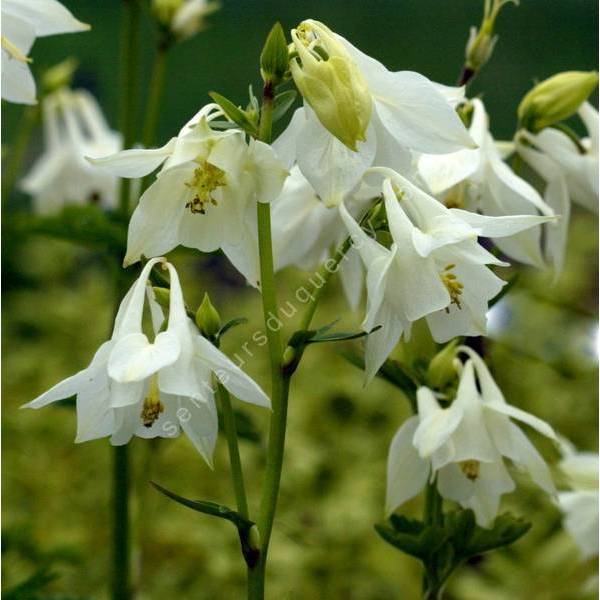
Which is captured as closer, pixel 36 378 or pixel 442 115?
pixel 442 115

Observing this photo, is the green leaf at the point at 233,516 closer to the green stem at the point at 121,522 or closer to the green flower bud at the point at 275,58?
the green flower bud at the point at 275,58

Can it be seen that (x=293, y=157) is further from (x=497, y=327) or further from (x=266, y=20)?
(x=266, y=20)

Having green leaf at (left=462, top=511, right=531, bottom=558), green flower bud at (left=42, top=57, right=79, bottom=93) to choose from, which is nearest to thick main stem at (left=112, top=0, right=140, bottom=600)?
green flower bud at (left=42, top=57, right=79, bottom=93)

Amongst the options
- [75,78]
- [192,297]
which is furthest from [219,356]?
[75,78]

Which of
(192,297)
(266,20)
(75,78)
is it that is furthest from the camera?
(266,20)

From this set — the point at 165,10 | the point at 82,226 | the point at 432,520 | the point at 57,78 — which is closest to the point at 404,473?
the point at 432,520

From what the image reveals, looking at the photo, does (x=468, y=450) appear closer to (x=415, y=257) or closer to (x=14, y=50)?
(x=415, y=257)

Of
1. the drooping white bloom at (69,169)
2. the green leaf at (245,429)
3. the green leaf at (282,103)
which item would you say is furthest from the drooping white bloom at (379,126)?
the drooping white bloom at (69,169)
